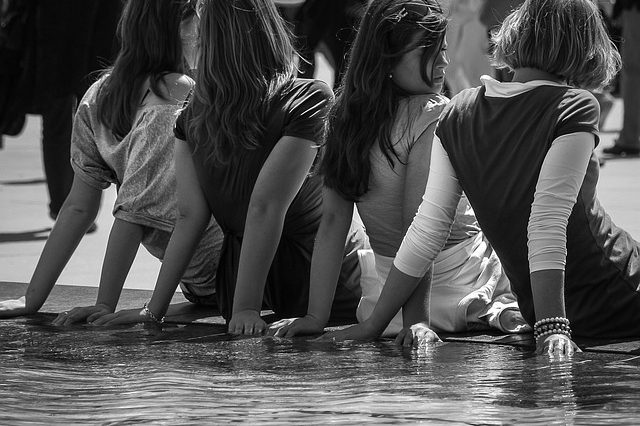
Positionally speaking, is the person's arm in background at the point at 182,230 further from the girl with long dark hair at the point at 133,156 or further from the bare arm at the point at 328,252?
the bare arm at the point at 328,252

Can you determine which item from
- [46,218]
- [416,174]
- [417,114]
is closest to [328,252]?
[416,174]

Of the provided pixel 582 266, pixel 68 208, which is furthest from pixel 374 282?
pixel 68 208

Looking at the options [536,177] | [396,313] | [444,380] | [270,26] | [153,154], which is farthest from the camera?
[153,154]

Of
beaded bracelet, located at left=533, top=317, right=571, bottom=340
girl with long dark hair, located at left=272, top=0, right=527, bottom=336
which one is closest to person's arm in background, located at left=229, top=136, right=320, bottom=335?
girl with long dark hair, located at left=272, top=0, right=527, bottom=336

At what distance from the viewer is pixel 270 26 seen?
15.3 feet

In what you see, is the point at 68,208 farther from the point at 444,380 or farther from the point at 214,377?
the point at 444,380

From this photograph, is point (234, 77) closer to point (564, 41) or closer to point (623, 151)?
point (564, 41)

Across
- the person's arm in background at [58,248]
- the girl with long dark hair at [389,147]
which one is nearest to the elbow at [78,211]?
the person's arm in background at [58,248]

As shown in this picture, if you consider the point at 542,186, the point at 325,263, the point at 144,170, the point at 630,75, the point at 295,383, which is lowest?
the point at 295,383

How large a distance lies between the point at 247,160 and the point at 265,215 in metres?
0.24

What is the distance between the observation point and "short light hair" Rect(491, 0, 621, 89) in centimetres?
402

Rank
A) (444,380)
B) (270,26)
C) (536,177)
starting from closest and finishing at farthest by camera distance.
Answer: (444,380), (536,177), (270,26)

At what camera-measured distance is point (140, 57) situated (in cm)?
491

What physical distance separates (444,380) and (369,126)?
101cm
